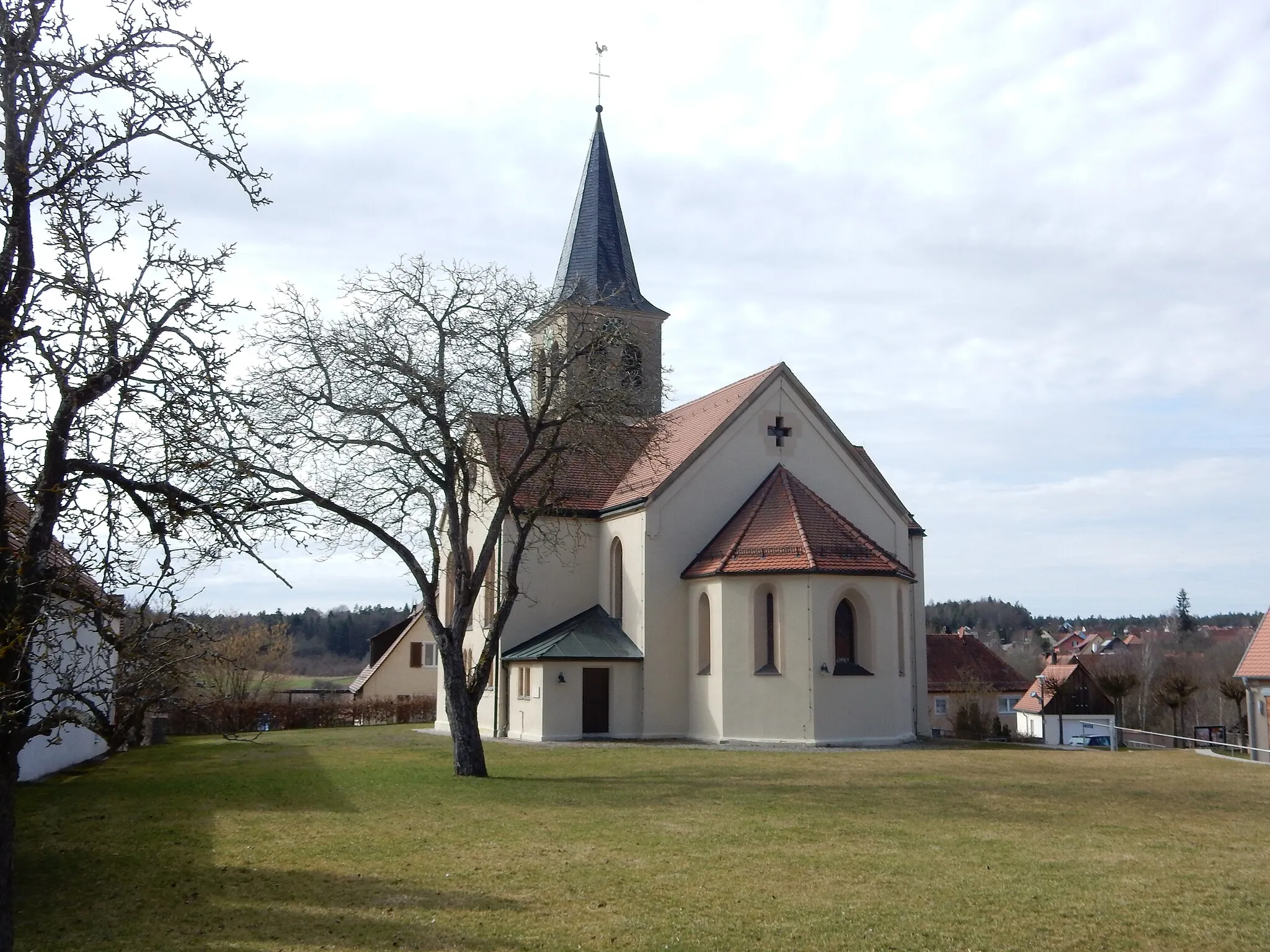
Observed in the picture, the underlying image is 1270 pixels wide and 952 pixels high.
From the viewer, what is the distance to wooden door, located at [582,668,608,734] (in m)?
32.2

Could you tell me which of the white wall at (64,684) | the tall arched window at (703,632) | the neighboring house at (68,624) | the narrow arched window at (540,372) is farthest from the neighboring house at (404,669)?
the neighboring house at (68,624)

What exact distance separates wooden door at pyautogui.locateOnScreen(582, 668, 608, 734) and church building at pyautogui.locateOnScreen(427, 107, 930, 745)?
0.14ft

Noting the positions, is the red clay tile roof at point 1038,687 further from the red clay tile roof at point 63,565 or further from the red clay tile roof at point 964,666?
the red clay tile roof at point 63,565

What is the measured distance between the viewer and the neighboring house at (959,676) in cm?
6066

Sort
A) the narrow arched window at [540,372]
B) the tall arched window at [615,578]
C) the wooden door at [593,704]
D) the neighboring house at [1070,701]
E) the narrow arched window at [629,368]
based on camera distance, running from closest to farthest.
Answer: the narrow arched window at [540,372] → the narrow arched window at [629,368] → the wooden door at [593,704] → the tall arched window at [615,578] → the neighboring house at [1070,701]

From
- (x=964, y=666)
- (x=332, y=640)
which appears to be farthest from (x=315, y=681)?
(x=964, y=666)

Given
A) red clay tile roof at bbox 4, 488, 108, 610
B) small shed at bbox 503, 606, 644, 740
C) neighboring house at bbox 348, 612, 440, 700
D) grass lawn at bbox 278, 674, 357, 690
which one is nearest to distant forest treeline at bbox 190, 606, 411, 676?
grass lawn at bbox 278, 674, 357, 690

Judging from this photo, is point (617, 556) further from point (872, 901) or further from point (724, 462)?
point (872, 901)

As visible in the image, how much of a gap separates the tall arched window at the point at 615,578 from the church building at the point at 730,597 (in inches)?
2.3

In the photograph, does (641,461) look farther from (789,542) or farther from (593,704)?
(593,704)

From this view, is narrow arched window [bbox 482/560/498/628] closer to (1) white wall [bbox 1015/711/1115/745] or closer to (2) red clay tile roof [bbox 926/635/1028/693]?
(1) white wall [bbox 1015/711/1115/745]

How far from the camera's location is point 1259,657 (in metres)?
38.0

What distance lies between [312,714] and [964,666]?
37495 mm

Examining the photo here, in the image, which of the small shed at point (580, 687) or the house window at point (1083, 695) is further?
the house window at point (1083, 695)
